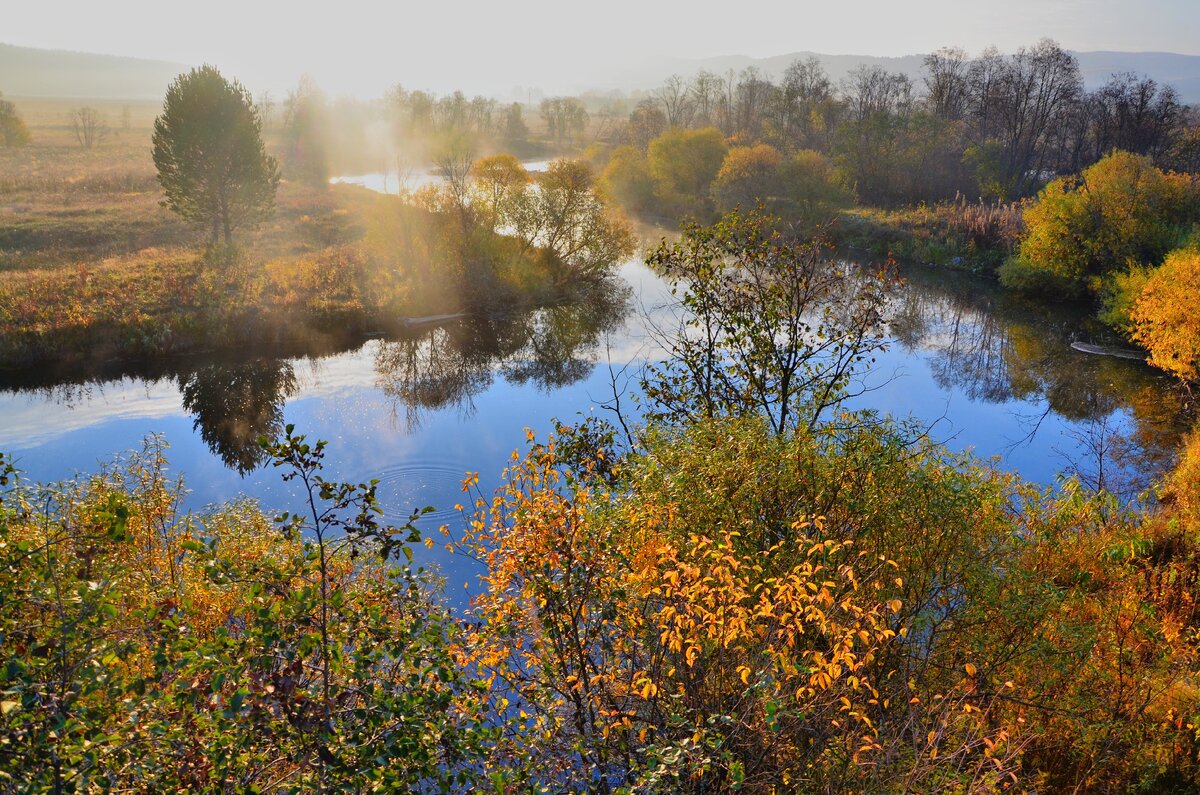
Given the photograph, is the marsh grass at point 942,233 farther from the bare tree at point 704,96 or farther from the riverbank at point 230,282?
the bare tree at point 704,96

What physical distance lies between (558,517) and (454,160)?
39.4 metres

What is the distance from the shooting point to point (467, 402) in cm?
3055

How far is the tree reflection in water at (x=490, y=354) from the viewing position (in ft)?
103

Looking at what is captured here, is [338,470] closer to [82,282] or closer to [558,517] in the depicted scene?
[558,517]

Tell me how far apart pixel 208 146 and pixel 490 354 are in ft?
66.3

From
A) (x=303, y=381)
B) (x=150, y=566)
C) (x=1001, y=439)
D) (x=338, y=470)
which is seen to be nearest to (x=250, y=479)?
(x=338, y=470)

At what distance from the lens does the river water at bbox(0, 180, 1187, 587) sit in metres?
24.3

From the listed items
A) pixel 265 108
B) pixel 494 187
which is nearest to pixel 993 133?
pixel 494 187

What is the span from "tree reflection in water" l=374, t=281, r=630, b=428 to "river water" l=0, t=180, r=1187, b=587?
0.45 ft

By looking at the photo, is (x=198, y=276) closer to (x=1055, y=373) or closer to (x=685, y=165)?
(x=1055, y=373)

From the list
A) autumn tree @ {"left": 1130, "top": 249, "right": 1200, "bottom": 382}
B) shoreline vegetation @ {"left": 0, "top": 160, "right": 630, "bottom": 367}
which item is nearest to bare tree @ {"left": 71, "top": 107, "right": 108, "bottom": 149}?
shoreline vegetation @ {"left": 0, "top": 160, "right": 630, "bottom": 367}

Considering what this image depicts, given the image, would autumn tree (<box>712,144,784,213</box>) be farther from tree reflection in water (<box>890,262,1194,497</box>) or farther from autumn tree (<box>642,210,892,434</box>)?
autumn tree (<box>642,210,892,434</box>)

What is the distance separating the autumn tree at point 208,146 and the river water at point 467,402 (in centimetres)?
1359

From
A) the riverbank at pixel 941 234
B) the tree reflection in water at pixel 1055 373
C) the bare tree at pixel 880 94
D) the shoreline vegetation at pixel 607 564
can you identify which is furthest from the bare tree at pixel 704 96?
the shoreline vegetation at pixel 607 564
